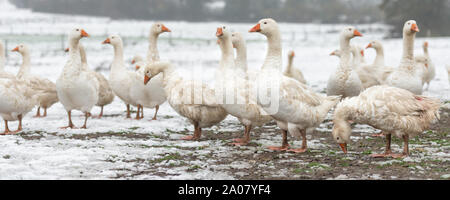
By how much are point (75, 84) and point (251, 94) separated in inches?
156

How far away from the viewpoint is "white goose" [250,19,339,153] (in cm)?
816

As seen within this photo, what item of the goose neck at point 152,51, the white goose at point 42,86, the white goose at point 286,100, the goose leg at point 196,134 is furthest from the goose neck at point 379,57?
the white goose at point 42,86

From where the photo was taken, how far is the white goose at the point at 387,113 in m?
7.70

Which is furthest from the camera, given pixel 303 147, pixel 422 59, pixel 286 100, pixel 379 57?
pixel 422 59

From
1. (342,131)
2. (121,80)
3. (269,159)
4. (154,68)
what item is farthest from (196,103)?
(121,80)

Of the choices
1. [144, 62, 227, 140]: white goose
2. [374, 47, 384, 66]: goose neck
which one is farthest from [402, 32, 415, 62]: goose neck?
[144, 62, 227, 140]: white goose

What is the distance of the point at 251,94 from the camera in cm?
889

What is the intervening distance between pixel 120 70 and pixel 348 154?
646 cm

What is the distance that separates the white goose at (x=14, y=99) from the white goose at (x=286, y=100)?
4926mm

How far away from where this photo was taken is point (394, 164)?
744cm

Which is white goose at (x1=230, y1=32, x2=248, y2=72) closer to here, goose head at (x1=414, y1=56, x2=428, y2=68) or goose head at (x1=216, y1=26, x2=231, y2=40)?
goose head at (x1=216, y1=26, x2=231, y2=40)

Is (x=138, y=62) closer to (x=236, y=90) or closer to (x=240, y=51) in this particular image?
(x=240, y=51)

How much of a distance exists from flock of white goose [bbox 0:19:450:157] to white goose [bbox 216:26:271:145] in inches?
0.7

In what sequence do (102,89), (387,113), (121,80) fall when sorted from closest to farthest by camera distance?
(387,113) → (121,80) → (102,89)
